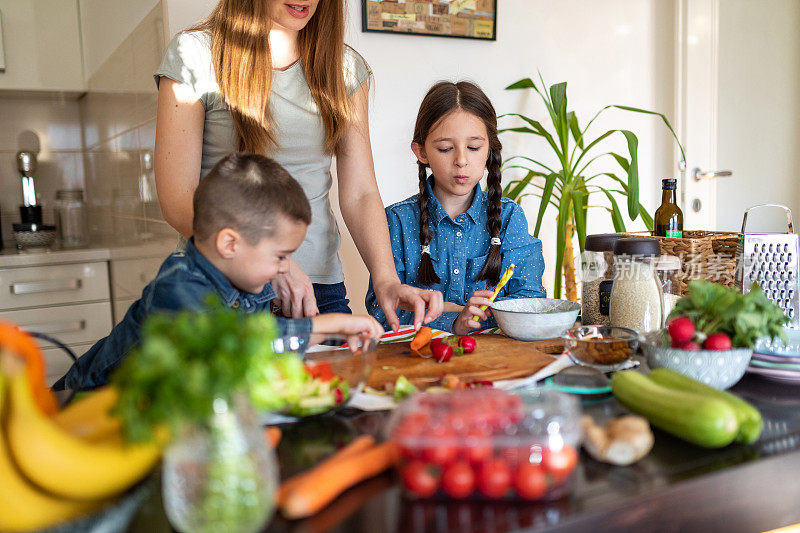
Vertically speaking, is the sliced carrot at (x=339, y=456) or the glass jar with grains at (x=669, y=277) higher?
the glass jar with grains at (x=669, y=277)

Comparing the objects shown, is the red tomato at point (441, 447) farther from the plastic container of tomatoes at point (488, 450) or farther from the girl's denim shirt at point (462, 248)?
the girl's denim shirt at point (462, 248)

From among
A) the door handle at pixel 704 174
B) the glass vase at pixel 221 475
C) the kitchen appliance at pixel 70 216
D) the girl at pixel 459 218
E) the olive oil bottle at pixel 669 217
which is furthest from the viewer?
the kitchen appliance at pixel 70 216

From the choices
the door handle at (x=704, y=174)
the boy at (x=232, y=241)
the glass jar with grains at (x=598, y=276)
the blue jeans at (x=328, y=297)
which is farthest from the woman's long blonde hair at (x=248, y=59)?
→ the door handle at (x=704, y=174)

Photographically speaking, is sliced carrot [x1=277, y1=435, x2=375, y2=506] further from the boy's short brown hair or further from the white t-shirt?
the white t-shirt

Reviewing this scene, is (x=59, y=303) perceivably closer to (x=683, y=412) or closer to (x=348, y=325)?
(x=348, y=325)

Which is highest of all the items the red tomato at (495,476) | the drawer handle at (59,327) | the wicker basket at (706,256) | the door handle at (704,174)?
the door handle at (704,174)

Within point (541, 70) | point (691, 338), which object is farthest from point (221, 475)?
point (541, 70)

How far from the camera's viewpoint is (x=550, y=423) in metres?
0.62

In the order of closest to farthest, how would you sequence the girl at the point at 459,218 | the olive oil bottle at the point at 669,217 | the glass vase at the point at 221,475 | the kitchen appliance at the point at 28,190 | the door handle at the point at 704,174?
the glass vase at the point at 221,475 → the olive oil bottle at the point at 669,217 → the girl at the point at 459,218 → the door handle at the point at 704,174 → the kitchen appliance at the point at 28,190

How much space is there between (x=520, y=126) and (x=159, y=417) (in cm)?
248

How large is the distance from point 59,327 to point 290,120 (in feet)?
6.55

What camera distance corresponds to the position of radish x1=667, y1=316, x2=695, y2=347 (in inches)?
35.9

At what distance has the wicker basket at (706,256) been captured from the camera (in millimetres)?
1432

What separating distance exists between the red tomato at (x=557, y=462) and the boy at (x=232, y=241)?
497 millimetres
